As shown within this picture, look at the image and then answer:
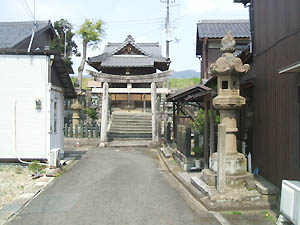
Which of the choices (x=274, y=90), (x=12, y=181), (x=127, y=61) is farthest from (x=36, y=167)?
(x=127, y=61)

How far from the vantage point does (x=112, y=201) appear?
7223 mm

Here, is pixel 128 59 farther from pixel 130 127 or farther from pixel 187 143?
pixel 187 143

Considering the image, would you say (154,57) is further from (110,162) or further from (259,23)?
(259,23)

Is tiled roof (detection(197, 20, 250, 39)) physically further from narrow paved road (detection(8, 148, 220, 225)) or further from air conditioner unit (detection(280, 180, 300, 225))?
air conditioner unit (detection(280, 180, 300, 225))

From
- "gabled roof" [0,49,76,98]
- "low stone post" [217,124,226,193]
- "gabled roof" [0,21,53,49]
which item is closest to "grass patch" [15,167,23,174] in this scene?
"gabled roof" [0,49,76,98]

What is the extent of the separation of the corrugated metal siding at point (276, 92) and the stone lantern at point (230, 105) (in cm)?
86

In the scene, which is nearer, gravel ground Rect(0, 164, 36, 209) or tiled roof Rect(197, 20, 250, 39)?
gravel ground Rect(0, 164, 36, 209)

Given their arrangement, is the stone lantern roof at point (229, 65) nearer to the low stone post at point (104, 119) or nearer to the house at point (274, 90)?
the house at point (274, 90)

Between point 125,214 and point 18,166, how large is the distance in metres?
6.54

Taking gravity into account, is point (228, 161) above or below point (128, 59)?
below

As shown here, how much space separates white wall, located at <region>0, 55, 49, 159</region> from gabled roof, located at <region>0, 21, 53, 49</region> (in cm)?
112

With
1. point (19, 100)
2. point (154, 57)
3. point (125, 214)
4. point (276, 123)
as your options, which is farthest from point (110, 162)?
point (154, 57)

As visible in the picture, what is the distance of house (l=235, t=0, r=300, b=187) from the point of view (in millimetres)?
6445

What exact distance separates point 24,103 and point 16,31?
4.51 m
